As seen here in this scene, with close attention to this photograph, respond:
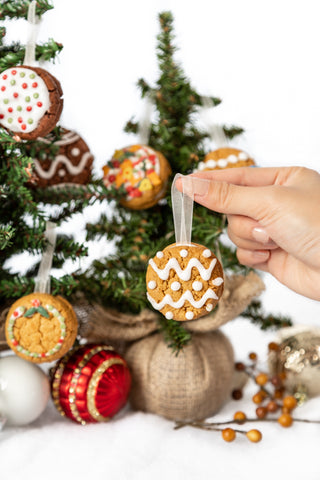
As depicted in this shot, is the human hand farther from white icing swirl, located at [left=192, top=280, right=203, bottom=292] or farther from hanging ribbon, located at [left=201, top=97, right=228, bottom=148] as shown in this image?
hanging ribbon, located at [left=201, top=97, right=228, bottom=148]

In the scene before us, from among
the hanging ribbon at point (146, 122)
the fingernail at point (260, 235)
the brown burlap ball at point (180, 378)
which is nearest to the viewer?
the fingernail at point (260, 235)

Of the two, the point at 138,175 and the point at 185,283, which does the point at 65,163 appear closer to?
the point at 138,175

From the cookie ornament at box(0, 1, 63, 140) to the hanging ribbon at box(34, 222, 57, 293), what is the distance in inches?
7.8

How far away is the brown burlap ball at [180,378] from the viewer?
1096mm

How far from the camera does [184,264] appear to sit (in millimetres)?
739

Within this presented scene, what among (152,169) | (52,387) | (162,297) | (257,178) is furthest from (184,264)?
(52,387)

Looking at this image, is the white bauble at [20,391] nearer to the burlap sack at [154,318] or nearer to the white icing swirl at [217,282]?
the burlap sack at [154,318]

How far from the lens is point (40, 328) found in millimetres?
932

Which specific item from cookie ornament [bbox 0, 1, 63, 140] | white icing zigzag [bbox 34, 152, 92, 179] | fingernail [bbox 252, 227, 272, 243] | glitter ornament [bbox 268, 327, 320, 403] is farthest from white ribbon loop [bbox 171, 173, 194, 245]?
glitter ornament [bbox 268, 327, 320, 403]

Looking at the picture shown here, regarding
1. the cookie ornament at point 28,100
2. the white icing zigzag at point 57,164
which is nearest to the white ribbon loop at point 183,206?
the cookie ornament at point 28,100

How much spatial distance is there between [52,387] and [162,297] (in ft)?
1.51

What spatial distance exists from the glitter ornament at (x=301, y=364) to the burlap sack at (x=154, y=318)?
183 mm

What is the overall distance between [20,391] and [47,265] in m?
0.25

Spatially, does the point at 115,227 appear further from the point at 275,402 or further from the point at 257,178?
the point at 275,402
